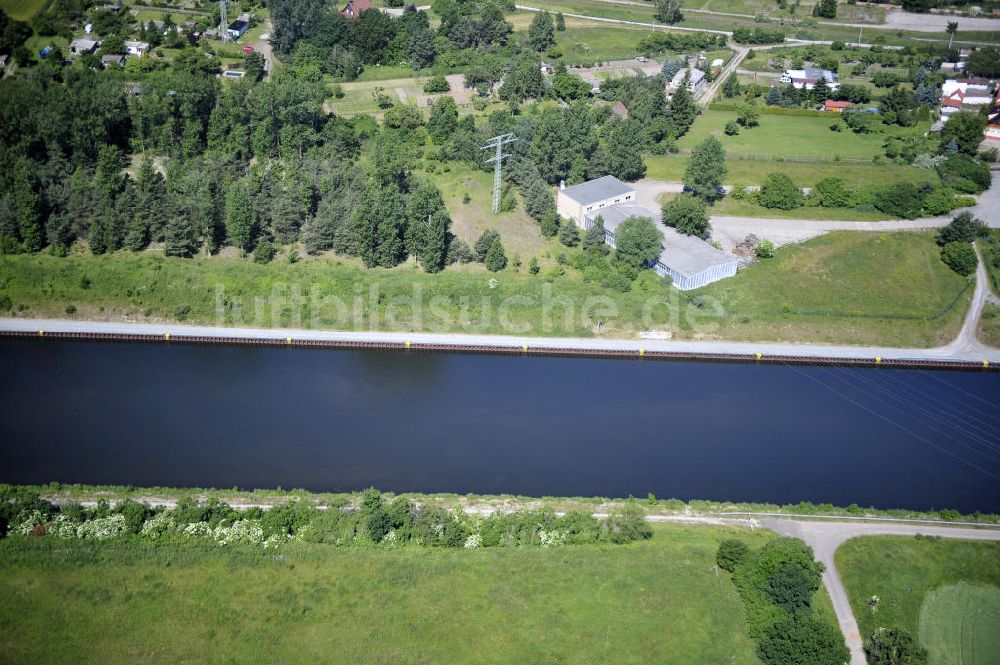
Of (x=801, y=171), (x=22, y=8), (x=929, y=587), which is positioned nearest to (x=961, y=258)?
(x=801, y=171)

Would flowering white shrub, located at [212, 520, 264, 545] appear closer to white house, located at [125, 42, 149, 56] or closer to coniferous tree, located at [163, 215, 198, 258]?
coniferous tree, located at [163, 215, 198, 258]

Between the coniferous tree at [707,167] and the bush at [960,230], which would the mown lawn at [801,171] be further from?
the bush at [960,230]

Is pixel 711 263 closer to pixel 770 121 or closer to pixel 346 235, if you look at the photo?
pixel 346 235

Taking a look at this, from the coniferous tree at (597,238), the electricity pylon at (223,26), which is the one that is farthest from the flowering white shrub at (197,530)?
the electricity pylon at (223,26)

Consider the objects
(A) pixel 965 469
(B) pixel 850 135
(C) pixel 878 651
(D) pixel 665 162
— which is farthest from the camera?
(B) pixel 850 135

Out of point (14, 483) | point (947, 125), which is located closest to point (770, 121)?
point (947, 125)

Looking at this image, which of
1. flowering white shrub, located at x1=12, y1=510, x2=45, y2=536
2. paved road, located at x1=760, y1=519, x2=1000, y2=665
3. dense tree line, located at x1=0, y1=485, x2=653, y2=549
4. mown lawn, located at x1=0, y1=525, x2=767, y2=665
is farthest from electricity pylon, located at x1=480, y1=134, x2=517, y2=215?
flowering white shrub, located at x1=12, y1=510, x2=45, y2=536
